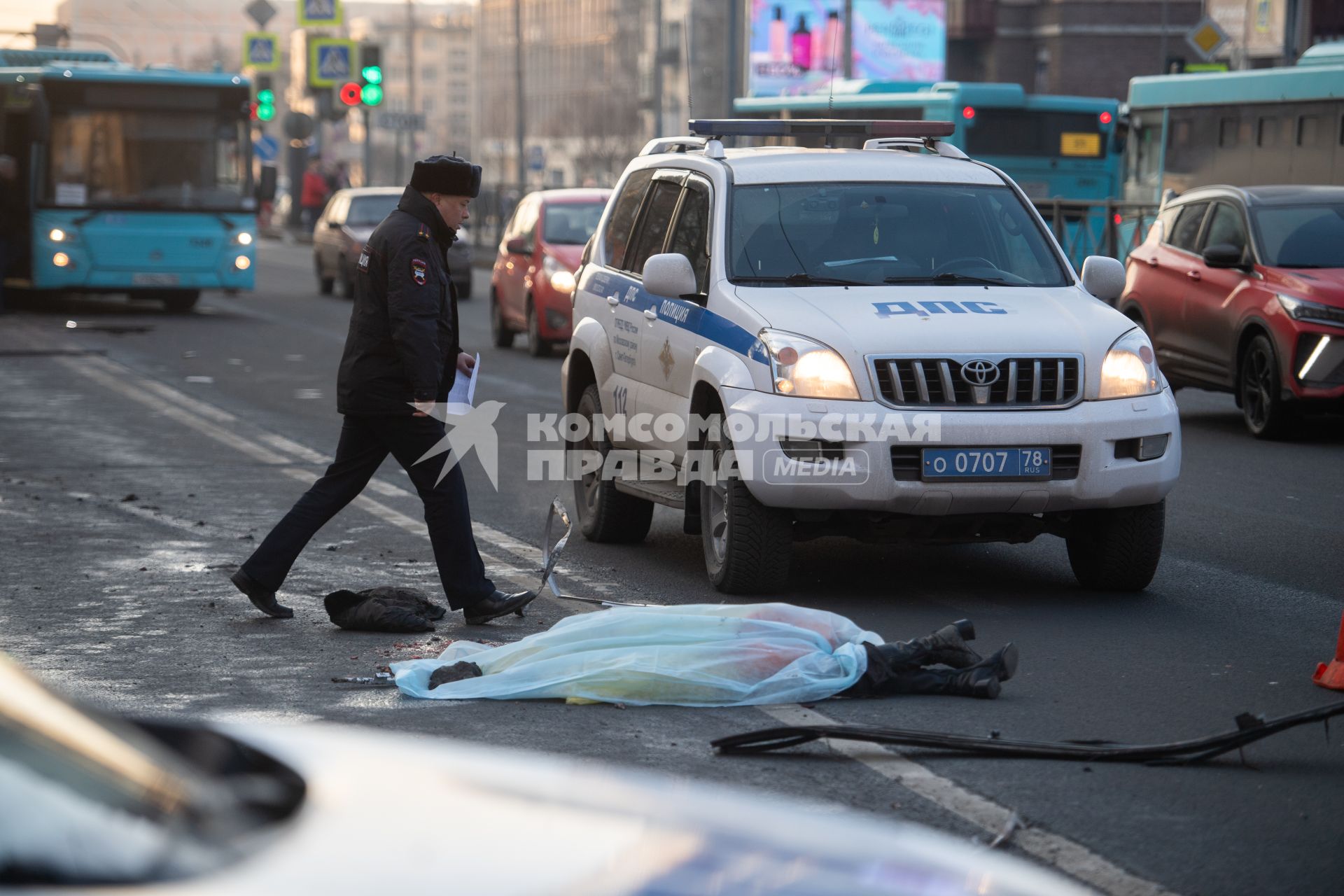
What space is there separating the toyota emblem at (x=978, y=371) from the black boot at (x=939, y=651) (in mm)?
1515

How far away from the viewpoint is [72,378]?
18250 millimetres

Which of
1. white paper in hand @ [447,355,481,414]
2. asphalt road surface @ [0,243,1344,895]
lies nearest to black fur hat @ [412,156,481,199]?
white paper in hand @ [447,355,481,414]

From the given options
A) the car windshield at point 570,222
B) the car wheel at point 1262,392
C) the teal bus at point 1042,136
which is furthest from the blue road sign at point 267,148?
the car wheel at point 1262,392

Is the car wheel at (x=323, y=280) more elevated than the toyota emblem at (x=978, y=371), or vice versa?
the toyota emblem at (x=978, y=371)

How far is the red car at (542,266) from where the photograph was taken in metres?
20.6

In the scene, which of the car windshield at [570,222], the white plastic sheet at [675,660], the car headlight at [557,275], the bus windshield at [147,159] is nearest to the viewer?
the white plastic sheet at [675,660]

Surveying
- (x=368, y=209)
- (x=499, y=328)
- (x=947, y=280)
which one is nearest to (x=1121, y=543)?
(x=947, y=280)

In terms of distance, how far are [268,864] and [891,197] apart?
23.1ft

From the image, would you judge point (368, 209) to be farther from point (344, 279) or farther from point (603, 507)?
point (603, 507)

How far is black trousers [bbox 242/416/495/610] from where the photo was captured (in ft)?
25.1

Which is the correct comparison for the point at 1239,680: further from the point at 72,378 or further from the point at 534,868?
the point at 72,378

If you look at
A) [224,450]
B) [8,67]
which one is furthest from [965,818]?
[8,67]

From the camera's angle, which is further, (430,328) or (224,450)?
(224,450)

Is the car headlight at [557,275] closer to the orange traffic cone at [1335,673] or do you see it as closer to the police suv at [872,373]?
the police suv at [872,373]
